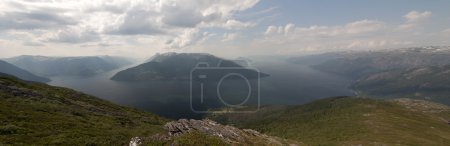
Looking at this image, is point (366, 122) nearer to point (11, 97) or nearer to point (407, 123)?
point (407, 123)

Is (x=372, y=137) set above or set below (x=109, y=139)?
below

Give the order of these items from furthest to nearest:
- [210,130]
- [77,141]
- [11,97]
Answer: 1. [11,97]
2. [210,130]
3. [77,141]

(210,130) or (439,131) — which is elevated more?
(210,130)

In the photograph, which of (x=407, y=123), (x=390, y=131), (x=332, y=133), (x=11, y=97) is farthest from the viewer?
(x=407, y=123)

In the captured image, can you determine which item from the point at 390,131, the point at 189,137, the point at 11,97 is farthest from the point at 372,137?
the point at 11,97

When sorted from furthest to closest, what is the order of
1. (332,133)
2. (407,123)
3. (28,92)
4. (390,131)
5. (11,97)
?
1. (407,123)
2. (332,133)
3. (390,131)
4. (28,92)
5. (11,97)

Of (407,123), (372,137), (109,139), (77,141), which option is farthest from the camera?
(407,123)

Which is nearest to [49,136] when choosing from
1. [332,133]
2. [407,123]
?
[332,133]

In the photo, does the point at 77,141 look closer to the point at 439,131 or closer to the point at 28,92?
the point at 28,92

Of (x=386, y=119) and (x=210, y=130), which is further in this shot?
(x=386, y=119)
